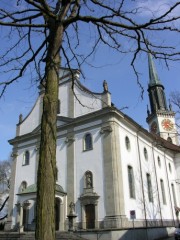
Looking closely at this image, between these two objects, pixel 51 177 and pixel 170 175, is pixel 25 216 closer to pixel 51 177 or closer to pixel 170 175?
pixel 170 175

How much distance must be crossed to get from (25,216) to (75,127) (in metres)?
9.70

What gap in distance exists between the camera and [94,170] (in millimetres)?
24594

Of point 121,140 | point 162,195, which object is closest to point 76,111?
point 121,140

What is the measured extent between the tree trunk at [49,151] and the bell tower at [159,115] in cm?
4719

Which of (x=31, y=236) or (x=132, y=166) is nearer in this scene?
(x=31, y=236)

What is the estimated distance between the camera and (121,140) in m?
25.8

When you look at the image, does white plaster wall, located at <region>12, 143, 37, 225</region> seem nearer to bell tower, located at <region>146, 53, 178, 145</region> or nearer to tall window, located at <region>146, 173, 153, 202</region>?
tall window, located at <region>146, 173, 153, 202</region>

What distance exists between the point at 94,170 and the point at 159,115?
31.3 m

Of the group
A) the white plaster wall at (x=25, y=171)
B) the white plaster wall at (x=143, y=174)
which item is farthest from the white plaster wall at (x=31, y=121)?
the white plaster wall at (x=143, y=174)

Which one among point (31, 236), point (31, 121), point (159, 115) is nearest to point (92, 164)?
point (31, 236)

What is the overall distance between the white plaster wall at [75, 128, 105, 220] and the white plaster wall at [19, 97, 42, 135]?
6.91 meters

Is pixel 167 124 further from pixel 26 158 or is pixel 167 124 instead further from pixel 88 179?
pixel 88 179

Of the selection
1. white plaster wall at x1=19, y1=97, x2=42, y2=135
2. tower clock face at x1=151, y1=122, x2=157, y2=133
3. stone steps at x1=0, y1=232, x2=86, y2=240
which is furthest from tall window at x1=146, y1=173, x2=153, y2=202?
tower clock face at x1=151, y1=122, x2=157, y2=133

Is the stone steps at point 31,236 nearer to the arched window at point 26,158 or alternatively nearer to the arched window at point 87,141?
the arched window at point 87,141
